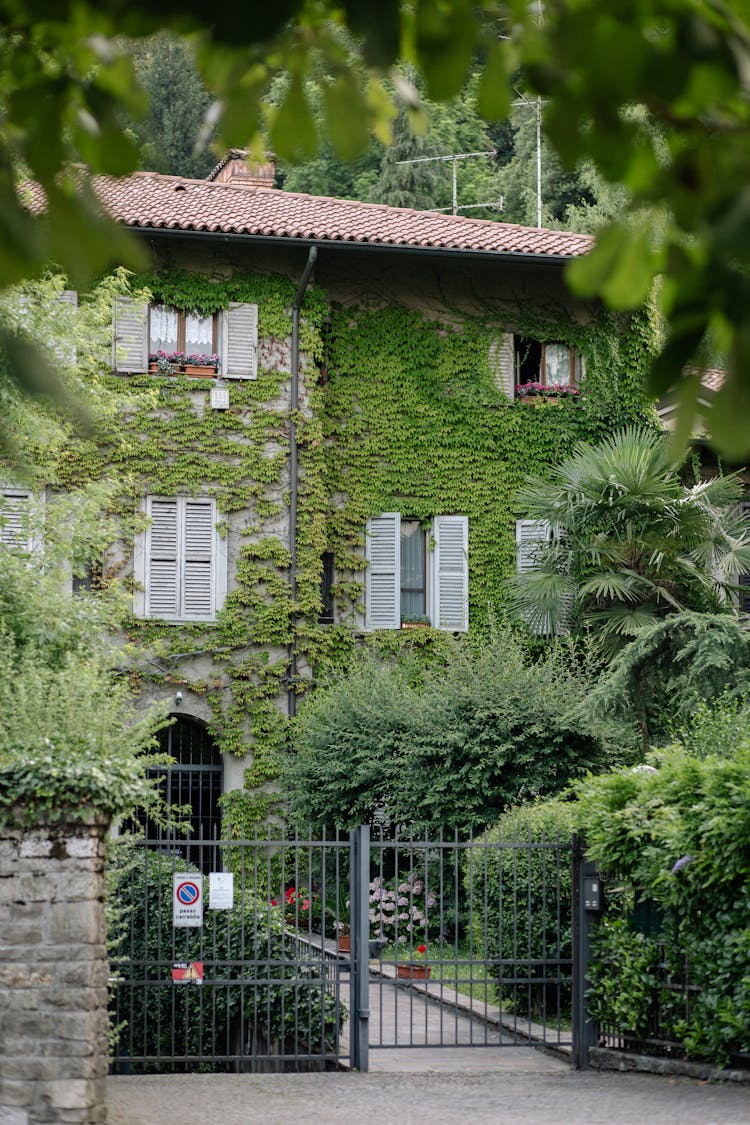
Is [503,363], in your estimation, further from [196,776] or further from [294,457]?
[196,776]

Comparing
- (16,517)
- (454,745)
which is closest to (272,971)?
(454,745)

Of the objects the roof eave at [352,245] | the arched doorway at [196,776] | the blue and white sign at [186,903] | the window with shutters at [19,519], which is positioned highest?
the roof eave at [352,245]

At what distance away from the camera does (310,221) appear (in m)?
24.8

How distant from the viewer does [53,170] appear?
2.39 meters

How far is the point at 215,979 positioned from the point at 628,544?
1202 cm

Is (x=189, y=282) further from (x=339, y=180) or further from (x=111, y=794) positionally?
(x=339, y=180)

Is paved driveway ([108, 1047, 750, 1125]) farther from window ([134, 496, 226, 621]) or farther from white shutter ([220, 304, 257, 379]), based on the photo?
white shutter ([220, 304, 257, 379])

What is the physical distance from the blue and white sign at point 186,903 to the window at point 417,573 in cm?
1254

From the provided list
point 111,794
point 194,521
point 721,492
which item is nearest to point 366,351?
point 194,521

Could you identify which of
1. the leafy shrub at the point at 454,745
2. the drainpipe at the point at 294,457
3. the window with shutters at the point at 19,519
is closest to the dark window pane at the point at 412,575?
the drainpipe at the point at 294,457

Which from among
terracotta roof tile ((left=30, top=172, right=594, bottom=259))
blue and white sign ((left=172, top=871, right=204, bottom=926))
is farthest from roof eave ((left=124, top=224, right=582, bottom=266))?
blue and white sign ((left=172, top=871, right=204, bottom=926))

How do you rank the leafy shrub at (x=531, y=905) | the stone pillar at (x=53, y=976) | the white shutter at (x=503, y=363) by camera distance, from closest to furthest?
the stone pillar at (x=53, y=976) → the leafy shrub at (x=531, y=905) → the white shutter at (x=503, y=363)

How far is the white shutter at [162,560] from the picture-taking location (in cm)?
2303

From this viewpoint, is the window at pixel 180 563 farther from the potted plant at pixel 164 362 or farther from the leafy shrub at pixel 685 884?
the leafy shrub at pixel 685 884
